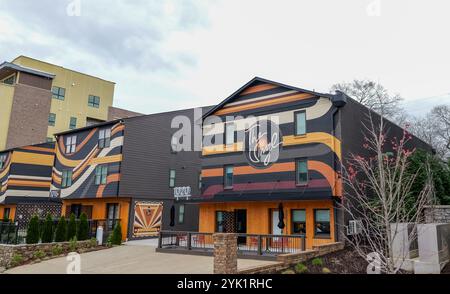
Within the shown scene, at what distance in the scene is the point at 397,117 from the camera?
47062mm

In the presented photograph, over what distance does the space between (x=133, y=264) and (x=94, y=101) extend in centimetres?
4054

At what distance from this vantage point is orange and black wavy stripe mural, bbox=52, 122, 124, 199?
92.1ft

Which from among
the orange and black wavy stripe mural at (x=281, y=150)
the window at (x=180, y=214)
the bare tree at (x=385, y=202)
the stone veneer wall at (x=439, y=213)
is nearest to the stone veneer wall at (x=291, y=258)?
the bare tree at (x=385, y=202)

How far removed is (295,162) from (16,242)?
54.2 feet

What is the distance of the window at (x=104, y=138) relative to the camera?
29.3m

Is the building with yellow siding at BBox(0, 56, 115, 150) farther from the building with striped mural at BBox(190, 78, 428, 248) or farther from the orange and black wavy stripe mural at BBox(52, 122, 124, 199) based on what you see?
the building with striped mural at BBox(190, 78, 428, 248)

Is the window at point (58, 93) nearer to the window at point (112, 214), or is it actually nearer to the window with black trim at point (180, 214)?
the window at point (112, 214)

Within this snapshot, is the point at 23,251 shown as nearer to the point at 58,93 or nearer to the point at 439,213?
the point at 439,213

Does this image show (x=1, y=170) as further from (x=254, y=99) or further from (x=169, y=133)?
(x=254, y=99)

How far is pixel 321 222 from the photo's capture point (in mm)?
20500

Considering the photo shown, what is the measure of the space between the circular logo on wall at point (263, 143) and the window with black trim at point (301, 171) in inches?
52.3

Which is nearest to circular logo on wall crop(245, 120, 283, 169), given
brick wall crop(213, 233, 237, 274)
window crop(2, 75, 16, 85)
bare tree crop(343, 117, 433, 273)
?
bare tree crop(343, 117, 433, 273)

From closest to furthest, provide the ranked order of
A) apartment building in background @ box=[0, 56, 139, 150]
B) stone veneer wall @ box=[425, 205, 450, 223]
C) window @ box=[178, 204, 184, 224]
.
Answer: stone veneer wall @ box=[425, 205, 450, 223]
window @ box=[178, 204, 184, 224]
apartment building in background @ box=[0, 56, 139, 150]

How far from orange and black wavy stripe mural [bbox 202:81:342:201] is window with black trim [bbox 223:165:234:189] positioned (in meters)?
0.23
